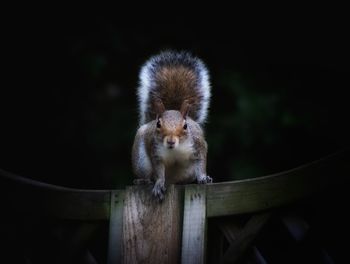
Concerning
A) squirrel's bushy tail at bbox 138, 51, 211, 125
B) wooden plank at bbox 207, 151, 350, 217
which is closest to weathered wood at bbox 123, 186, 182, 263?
wooden plank at bbox 207, 151, 350, 217

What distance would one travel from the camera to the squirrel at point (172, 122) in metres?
2.45

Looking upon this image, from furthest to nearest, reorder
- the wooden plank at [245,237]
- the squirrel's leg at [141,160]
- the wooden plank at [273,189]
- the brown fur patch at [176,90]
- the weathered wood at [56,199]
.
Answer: the brown fur patch at [176,90] < the squirrel's leg at [141,160] < the weathered wood at [56,199] < the wooden plank at [245,237] < the wooden plank at [273,189]

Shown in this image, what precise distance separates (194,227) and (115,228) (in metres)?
0.25

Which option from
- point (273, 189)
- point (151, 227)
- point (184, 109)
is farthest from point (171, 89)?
point (273, 189)

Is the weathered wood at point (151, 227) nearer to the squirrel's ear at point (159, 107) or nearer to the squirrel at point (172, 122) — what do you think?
the squirrel at point (172, 122)

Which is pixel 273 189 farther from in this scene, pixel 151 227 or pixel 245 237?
pixel 151 227

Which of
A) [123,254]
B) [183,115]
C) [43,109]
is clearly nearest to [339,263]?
[123,254]

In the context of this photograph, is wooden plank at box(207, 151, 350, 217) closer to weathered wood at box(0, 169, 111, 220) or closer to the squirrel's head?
weathered wood at box(0, 169, 111, 220)

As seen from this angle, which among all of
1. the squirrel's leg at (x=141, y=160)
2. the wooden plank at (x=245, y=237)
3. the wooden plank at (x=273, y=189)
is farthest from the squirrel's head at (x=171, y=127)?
the wooden plank at (x=245, y=237)

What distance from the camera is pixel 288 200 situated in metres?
1.67

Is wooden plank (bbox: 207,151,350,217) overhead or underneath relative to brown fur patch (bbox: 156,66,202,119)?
underneath

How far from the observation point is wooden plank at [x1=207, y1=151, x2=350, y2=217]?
1.60 metres

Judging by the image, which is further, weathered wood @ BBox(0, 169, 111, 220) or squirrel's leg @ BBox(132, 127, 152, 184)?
squirrel's leg @ BBox(132, 127, 152, 184)

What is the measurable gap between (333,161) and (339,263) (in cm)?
25
